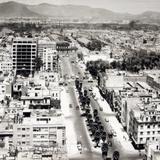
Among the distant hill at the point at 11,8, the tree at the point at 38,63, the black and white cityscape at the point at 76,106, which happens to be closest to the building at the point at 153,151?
the black and white cityscape at the point at 76,106

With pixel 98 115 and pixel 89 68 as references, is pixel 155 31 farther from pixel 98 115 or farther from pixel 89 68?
pixel 98 115

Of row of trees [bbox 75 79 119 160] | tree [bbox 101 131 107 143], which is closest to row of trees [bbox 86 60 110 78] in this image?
row of trees [bbox 75 79 119 160]

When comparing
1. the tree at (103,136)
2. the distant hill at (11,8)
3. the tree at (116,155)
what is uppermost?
the distant hill at (11,8)

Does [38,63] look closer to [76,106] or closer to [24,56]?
[24,56]

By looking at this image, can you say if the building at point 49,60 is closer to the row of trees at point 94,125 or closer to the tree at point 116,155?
the row of trees at point 94,125

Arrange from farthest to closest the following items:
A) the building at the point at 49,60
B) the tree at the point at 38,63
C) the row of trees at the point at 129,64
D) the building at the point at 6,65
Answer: the row of trees at the point at 129,64 → the building at the point at 49,60 → the tree at the point at 38,63 → the building at the point at 6,65

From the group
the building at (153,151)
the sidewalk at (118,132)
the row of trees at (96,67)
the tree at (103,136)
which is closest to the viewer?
the building at (153,151)

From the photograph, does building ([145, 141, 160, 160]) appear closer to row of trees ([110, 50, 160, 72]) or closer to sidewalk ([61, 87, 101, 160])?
sidewalk ([61, 87, 101, 160])
